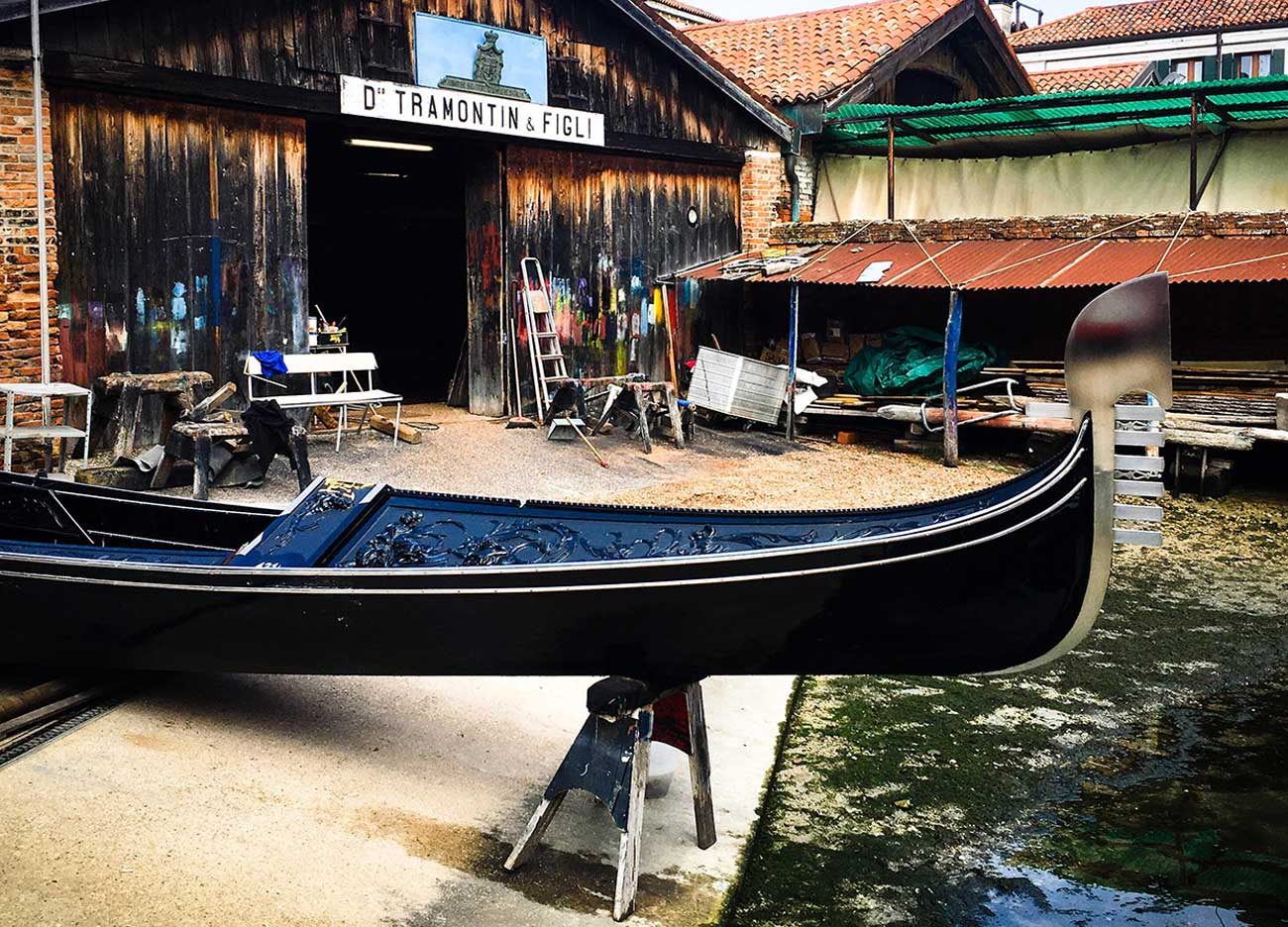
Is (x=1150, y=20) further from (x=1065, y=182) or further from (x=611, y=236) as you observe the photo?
(x=611, y=236)

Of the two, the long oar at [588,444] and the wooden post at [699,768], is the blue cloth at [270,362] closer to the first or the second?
the long oar at [588,444]

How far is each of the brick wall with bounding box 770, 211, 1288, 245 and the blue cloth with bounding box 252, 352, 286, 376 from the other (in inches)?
268

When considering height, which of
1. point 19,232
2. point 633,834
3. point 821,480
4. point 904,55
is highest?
point 904,55

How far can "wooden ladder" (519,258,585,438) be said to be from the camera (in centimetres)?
1305

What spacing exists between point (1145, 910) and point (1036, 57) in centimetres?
3493

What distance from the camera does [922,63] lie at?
17.8m

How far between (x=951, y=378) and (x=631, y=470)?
11.3 feet

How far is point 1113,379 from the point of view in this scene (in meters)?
4.04

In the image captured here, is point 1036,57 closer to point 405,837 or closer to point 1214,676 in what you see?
point 1214,676

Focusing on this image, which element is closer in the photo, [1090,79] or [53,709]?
[53,709]

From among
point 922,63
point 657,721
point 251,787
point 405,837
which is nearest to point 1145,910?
point 657,721

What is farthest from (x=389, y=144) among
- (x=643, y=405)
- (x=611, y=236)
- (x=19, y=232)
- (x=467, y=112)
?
(x=19, y=232)

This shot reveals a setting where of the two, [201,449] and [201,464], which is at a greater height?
[201,449]

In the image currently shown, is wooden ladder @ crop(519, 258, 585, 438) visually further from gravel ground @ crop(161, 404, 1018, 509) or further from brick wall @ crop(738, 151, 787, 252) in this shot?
brick wall @ crop(738, 151, 787, 252)
